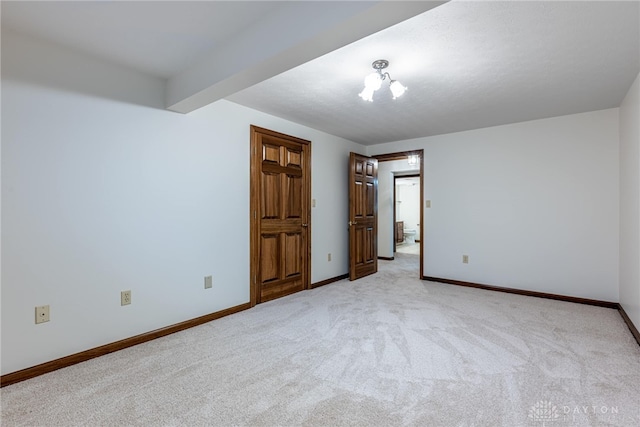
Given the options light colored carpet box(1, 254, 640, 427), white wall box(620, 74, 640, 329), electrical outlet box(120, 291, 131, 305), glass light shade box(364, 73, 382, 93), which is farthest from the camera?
white wall box(620, 74, 640, 329)

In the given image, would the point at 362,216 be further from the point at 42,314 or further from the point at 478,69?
the point at 42,314

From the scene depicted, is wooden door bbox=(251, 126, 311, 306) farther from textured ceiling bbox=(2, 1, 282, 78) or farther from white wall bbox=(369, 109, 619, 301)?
white wall bbox=(369, 109, 619, 301)

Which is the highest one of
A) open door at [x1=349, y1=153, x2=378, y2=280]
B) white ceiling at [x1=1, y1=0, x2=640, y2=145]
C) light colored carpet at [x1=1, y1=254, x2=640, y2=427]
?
white ceiling at [x1=1, y1=0, x2=640, y2=145]

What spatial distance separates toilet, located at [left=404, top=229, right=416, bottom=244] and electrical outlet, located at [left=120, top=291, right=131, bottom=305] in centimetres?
903

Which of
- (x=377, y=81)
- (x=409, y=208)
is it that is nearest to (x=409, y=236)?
(x=409, y=208)

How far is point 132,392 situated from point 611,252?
15.6 ft

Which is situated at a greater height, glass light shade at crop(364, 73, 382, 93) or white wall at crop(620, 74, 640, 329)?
glass light shade at crop(364, 73, 382, 93)

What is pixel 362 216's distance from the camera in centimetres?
489

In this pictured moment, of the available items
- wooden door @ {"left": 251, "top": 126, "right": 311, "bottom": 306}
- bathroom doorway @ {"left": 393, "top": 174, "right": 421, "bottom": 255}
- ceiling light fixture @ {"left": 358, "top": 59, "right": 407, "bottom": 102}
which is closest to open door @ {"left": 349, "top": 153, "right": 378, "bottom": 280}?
wooden door @ {"left": 251, "top": 126, "right": 311, "bottom": 306}

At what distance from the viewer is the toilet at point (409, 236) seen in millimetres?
10289

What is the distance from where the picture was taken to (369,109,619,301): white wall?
3457 mm

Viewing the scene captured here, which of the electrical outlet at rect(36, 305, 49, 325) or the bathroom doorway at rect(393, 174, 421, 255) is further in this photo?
the bathroom doorway at rect(393, 174, 421, 255)

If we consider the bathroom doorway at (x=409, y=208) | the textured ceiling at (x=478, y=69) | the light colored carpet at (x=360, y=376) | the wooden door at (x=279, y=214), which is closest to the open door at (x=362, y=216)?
the wooden door at (x=279, y=214)

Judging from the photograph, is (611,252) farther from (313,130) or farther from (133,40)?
(133,40)
